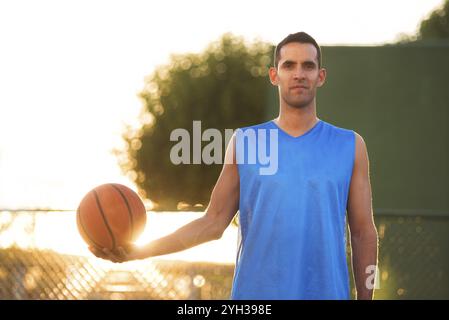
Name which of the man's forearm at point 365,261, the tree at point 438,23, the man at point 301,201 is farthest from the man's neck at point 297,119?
the tree at point 438,23

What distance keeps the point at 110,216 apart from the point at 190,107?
42.6 meters

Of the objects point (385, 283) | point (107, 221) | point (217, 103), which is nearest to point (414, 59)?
point (385, 283)

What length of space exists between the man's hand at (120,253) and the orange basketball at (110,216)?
0.07 metres

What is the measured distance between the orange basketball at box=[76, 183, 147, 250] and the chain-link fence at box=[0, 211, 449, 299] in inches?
154

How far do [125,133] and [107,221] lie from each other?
143 feet

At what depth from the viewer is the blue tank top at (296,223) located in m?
3.76

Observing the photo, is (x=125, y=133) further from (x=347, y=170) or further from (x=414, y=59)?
(x=347, y=170)

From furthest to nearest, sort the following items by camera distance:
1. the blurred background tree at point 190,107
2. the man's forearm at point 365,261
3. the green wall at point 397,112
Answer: the blurred background tree at point 190,107 → the green wall at point 397,112 → the man's forearm at point 365,261

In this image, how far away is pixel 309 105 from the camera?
391 centimetres

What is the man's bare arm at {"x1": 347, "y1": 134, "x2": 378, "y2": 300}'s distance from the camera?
3.86 meters

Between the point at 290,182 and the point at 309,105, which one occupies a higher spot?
the point at 309,105

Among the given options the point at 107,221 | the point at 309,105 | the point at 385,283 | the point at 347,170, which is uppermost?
the point at 309,105

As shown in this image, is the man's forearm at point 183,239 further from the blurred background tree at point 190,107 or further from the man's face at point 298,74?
the blurred background tree at point 190,107

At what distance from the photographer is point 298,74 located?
150 inches
